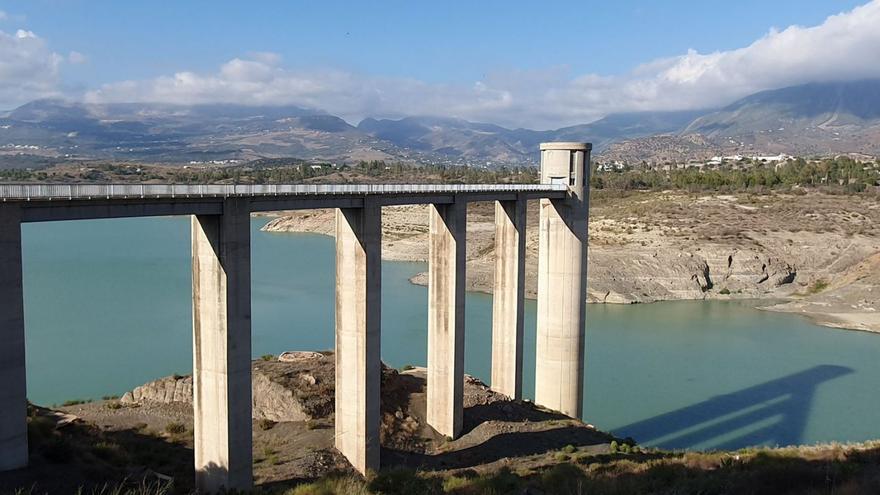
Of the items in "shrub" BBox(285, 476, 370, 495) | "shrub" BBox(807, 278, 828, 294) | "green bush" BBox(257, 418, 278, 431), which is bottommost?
"shrub" BBox(807, 278, 828, 294)

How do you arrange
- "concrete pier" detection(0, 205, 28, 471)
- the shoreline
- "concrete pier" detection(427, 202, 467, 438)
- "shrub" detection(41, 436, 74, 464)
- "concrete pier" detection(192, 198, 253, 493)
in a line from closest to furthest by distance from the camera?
"concrete pier" detection(0, 205, 28, 471), "shrub" detection(41, 436, 74, 464), "concrete pier" detection(192, 198, 253, 493), "concrete pier" detection(427, 202, 467, 438), the shoreline

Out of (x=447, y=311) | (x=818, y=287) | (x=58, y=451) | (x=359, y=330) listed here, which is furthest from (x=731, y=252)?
(x=58, y=451)

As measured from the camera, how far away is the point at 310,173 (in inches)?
4040

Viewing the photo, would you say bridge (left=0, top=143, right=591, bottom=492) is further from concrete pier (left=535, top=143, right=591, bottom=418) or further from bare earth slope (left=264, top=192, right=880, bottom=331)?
bare earth slope (left=264, top=192, right=880, bottom=331)

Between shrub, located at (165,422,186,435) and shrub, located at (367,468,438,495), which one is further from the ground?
shrub, located at (367,468,438,495)

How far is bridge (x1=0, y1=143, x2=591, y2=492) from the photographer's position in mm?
10633

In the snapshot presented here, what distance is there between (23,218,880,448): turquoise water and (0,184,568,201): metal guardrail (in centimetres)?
1175

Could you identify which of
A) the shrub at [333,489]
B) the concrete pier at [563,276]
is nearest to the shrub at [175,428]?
the shrub at [333,489]

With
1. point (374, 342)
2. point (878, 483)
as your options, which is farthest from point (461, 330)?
point (878, 483)

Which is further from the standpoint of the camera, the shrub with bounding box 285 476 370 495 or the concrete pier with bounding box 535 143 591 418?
the concrete pier with bounding box 535 143 591 418

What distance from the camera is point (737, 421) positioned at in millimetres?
24484

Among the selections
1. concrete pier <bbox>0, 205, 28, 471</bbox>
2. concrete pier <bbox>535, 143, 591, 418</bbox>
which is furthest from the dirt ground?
concrete pier <bbox>0, 205, 28, 471</bbox>

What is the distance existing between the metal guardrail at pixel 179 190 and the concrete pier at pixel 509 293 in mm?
3372

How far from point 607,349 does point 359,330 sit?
19571 mm
